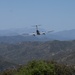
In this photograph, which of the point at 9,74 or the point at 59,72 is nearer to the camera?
the point at 9,74

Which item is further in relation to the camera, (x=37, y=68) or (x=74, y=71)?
(x=74, y=71)

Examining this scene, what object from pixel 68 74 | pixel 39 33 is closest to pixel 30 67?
pixel 39 33

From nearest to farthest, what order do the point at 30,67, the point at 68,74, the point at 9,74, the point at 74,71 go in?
1. the point at 30,67
2. the point at 9,74
3. the point at 68,74
4. the point at 74,71

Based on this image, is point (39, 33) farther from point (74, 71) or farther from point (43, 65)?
point (74, 71)

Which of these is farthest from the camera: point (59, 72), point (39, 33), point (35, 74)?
point (59, 72)

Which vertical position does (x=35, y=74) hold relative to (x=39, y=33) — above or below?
below

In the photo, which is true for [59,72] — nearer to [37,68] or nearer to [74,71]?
[74,71]

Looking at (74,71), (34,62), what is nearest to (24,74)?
(34,62)

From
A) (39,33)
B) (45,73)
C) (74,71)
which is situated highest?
(39,33)

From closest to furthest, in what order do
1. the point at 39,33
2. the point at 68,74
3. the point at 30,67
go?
the point at 39,33
the point at 30,67
the point at 68,74
